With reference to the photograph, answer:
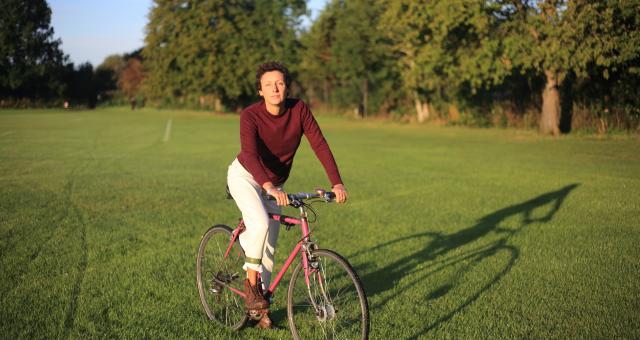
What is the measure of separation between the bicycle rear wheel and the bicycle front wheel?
0.83 metres

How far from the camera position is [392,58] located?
5212cm

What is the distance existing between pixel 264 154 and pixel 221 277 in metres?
1.27

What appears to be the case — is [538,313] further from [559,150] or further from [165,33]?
[165,33]

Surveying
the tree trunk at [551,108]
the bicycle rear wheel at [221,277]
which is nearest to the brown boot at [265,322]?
the bicycle rear wheel at [221,277]

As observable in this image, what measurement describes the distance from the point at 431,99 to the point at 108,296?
4120 cm

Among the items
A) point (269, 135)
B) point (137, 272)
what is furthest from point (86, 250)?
point (269, 135)

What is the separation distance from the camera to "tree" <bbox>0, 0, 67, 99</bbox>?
249 ft

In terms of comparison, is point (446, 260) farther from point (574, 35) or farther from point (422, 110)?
point (422, 110)

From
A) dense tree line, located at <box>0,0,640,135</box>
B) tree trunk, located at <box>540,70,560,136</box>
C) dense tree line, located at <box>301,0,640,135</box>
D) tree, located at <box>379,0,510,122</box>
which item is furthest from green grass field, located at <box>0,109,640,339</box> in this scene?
tree, located at <box>379,0,510,122</box>

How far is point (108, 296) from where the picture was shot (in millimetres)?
5797

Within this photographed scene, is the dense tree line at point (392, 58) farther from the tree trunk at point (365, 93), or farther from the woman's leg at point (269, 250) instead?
the woman's leg at point (269, 250)

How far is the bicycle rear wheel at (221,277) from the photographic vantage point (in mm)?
5082

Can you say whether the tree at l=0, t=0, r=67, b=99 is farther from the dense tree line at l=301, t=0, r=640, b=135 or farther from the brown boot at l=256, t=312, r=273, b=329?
the brown boot at l=256, t=312, r=273, b=329

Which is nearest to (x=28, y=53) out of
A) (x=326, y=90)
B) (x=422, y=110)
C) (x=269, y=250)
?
(x=326, y=90)
